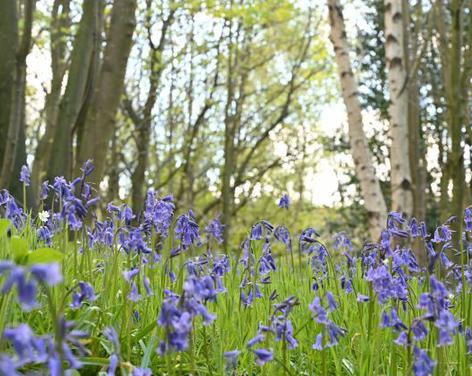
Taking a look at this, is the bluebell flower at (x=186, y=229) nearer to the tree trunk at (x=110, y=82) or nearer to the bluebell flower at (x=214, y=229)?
the bluebell flower at (x=214, y=229)

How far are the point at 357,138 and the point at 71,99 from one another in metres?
3.80

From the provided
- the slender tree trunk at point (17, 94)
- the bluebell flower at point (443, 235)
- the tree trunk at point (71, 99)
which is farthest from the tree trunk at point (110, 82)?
the bluebell flower at point (443, 235)

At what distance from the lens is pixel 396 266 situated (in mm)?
2635

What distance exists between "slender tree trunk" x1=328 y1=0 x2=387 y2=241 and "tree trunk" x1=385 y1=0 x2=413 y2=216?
0.33m

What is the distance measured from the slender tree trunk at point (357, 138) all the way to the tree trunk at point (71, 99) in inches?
128

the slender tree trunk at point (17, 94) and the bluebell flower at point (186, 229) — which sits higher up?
the slender tree trunk at point (17, 94)

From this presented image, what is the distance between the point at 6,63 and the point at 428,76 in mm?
13508

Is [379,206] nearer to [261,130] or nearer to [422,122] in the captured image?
[422,122]

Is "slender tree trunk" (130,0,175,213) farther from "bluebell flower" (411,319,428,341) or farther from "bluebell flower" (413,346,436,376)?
"bluebell flower" (413,346,436,376)

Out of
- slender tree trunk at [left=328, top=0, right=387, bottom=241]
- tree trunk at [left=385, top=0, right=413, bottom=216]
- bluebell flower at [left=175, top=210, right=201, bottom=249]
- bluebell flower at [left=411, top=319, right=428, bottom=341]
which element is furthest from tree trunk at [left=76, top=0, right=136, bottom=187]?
bluebell flower at [left=411, top=319, right=428, bottom=341]

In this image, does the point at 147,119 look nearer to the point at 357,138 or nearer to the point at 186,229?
the point at 357,138

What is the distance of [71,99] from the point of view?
26.4ft

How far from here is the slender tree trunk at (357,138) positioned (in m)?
7.93

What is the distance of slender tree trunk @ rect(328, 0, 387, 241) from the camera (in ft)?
26.0
